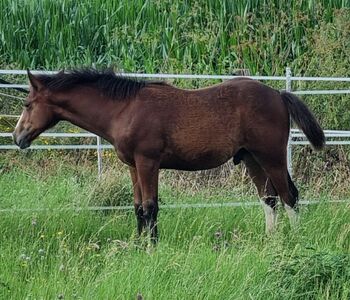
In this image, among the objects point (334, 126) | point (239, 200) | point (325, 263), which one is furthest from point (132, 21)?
point (325, 263)

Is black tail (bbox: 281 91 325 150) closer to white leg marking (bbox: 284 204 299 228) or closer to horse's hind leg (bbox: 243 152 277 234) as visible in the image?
horse's hind leg (bbox: 243 152 277 234)

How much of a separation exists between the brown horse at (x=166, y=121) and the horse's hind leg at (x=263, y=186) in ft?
0.05

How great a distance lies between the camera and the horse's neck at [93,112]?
7.97 m

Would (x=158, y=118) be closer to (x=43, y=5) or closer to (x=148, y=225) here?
(x=148, y=225)

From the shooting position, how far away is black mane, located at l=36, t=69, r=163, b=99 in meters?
7.98

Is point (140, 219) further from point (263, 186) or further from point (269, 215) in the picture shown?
point (263, 186)

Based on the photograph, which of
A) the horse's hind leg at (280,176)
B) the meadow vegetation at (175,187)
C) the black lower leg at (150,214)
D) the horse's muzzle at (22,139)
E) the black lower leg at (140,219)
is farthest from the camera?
the horse's hind leg at (280,176)

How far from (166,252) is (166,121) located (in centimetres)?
186

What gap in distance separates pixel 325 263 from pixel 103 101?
122 inches

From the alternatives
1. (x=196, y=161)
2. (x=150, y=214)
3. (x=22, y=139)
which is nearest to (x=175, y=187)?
(x=196, y=161)

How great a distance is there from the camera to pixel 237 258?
621cm

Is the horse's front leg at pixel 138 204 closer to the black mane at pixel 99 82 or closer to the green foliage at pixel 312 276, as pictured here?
the black mane at pixel 99 82

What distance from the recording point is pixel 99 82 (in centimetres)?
809

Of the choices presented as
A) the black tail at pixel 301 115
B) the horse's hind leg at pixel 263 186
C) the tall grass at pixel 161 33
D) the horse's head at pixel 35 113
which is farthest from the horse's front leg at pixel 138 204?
the tall grass at pixel 161 33
